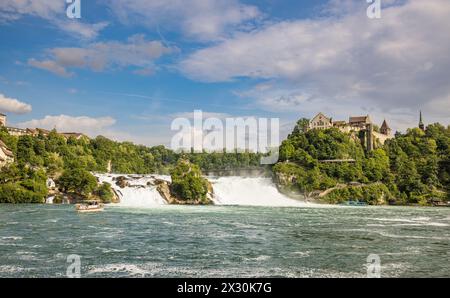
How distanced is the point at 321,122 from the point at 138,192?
42.8 m

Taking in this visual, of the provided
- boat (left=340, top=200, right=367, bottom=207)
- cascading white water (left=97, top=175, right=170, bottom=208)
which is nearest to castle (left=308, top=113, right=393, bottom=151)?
boat (left=340, top=200, right=367, bottom=207)

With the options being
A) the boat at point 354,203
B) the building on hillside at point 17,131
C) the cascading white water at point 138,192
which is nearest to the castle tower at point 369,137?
the boat at point 354,203

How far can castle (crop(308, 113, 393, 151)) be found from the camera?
69.1 m

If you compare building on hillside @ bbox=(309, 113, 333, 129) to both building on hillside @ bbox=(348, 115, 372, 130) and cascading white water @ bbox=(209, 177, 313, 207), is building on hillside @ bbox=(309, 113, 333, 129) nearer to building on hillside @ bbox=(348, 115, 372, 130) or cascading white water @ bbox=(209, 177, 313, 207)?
building on hillside @ bbox=(348, 115, 372, 130)

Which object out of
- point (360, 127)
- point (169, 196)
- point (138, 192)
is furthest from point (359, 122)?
point (138, 192)

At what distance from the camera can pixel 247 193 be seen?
5191 centimetres

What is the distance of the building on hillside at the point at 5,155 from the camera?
47.9 metres

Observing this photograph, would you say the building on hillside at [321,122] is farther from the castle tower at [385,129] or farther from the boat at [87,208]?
the boat at [87,208]

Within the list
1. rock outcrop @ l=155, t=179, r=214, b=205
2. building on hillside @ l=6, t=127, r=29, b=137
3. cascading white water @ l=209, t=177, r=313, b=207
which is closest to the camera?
rock outcrop @ l=155, t=179, r=214, b=205

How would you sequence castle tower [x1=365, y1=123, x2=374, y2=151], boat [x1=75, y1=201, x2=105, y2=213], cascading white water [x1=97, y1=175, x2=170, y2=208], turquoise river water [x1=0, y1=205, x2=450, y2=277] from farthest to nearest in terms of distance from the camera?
castle tower [x1=365, y1=123, x2=374, y2=151] < cascading white water [x1=97, y1=175, x2=170, y2=208] < boat [x1=75, y1=201, x2=105, y2=213] < turquoise river water [x1=0, y1=205, x2=450, y2=277]

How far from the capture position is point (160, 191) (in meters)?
46.8

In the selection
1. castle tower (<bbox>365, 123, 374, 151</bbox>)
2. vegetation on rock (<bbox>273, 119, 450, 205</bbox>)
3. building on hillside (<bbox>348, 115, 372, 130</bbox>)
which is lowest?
vegetation on rock (<bbox>273, 119, 450, 205</bbox>)

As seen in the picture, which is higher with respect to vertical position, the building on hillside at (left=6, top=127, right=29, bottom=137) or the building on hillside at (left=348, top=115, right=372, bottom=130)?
the building on hillside at (left=348, top=115, right=372, bottom=130)
